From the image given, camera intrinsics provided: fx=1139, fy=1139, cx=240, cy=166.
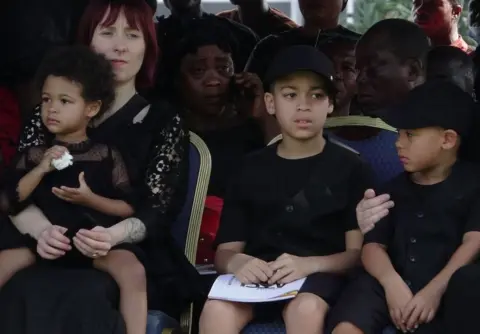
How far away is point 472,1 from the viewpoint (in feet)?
16.0

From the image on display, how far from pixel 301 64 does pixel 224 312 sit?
2.63 feet

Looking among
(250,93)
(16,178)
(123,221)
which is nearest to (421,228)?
(123,221)

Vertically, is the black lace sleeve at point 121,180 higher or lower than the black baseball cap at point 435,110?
lower

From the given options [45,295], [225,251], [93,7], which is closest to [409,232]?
[225,251]

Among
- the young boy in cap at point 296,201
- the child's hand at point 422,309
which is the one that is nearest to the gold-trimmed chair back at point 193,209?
the young boy in cap at point 296,201

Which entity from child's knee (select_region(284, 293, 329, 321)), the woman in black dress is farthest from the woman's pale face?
child's knee (select_region(284, 293, 329, 321))

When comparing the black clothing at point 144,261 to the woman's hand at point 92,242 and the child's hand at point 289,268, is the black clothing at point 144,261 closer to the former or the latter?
the woman's hand at point 92,242

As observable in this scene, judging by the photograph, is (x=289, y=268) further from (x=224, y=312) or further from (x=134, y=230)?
(x=134, y=230)

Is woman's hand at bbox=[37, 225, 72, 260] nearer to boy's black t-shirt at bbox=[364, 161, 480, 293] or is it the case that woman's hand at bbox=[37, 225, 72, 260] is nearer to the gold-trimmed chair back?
the gold-trimmed chair back

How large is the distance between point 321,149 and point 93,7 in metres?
0.93

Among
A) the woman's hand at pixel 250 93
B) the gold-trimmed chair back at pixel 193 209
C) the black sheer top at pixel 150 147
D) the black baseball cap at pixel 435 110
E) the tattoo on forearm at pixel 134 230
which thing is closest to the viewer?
the black baseball cap at pixel 435 110

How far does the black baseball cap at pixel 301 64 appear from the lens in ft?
11.3

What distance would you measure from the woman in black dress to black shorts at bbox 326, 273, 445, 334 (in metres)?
0.54

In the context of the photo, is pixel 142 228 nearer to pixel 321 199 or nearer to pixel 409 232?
pixel 321 199
